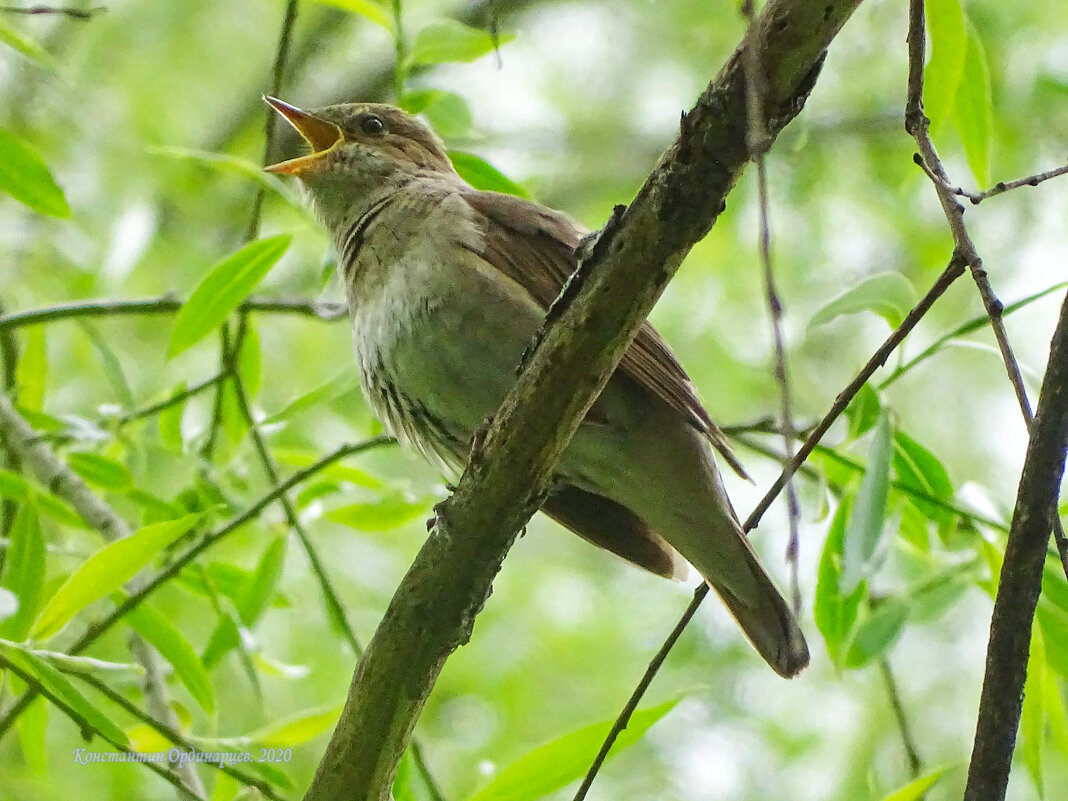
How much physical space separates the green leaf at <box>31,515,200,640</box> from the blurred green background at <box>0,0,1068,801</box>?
2.23 ft

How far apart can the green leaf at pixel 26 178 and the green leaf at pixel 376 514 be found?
117 centimetres

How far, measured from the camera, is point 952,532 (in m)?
3.07

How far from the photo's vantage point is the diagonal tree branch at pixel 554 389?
5.97ft

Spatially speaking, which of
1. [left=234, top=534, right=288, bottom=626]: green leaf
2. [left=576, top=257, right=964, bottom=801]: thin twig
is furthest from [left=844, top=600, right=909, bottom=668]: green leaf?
[left=234, top=534, right=288, bottom=626]: green leaf

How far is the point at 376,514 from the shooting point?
11.4 feet

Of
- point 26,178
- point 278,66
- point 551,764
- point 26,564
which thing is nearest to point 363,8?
point 278,66

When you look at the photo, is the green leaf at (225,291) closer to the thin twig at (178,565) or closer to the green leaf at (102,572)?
the thin twig at (178,565)

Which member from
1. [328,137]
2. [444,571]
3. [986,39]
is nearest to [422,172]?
[328,137]

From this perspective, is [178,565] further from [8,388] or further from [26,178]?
[8,388]

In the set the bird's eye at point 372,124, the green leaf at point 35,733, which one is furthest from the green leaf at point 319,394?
the bird's eye at point 372,124

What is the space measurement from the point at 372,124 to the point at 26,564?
203cm

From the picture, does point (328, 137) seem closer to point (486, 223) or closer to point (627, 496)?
point (486, 223)

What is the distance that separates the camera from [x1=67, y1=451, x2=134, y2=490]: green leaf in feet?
11.1

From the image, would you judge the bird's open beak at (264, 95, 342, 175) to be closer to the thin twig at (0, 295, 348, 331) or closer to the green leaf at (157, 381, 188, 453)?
the thin twig at (0, 295, 348, 331)
